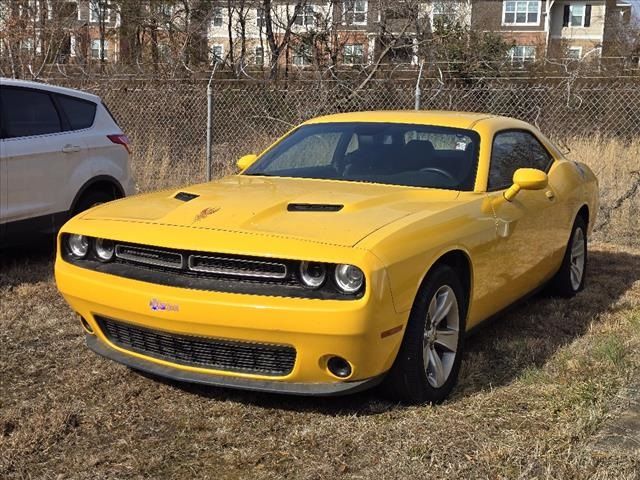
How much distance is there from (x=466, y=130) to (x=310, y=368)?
2.14m

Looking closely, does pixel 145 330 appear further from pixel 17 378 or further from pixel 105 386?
pixel 17 378

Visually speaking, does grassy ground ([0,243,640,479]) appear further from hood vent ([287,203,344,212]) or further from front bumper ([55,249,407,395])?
hood vent ([287,203,344,212])

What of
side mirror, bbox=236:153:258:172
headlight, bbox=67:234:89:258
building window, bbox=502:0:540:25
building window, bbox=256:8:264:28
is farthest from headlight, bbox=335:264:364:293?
building window, bbox=502:0:540:25

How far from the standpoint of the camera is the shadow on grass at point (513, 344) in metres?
3.67

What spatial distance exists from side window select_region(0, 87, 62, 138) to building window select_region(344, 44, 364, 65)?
8.94 m

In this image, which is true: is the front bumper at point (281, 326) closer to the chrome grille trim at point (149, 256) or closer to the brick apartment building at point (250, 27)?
the chrome grille trim at point (149, 256)

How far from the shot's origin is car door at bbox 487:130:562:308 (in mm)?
4293

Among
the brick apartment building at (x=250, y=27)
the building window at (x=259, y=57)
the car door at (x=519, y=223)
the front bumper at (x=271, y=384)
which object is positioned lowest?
the front bumper at (x=271, y=384)

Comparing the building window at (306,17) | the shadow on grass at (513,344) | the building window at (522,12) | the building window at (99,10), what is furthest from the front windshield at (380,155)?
the building window at (522,12)

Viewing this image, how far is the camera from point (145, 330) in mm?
3506

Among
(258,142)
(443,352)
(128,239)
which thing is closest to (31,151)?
(128,239)

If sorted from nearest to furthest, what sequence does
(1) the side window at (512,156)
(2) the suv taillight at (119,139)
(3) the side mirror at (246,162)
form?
1. (1) the side window at (512,156)
2. (3) the side mirror at (246,162)
3. (2) the suv taillight at (119,139)

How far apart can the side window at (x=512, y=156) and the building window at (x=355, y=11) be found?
36.7 ft

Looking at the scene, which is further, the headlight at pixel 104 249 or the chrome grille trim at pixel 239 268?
the headlight at pixel 104 249
